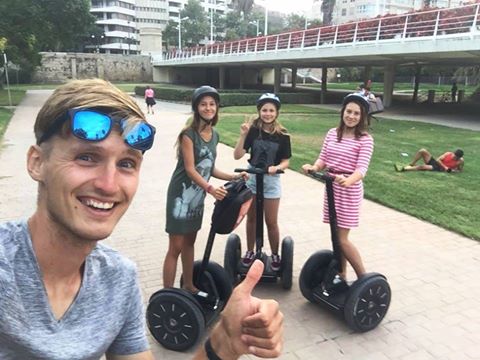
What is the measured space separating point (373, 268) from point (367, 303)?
1303 millimetres

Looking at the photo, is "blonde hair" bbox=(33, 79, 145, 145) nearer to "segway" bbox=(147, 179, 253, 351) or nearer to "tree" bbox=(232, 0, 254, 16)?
"segway" bbox=(147, 179, 253, 351)

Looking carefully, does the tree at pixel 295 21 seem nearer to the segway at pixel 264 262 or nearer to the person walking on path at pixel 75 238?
the segway at pixel 264 262

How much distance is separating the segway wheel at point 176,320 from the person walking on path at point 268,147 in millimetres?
1095

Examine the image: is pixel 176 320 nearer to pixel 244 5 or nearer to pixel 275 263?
pixel 275 263

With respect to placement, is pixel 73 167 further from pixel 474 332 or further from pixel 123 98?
pixel 474 332

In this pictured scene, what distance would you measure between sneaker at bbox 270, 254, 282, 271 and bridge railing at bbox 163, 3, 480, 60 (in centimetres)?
1431

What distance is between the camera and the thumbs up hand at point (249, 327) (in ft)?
4.21

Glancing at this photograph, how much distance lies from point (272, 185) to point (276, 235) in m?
0.52

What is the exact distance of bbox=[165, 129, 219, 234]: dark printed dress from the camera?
3.41m

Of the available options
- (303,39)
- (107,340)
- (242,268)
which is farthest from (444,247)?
(303,39)

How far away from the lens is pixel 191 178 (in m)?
3.40

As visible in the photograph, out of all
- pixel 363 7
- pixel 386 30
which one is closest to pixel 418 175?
pixel 386 30

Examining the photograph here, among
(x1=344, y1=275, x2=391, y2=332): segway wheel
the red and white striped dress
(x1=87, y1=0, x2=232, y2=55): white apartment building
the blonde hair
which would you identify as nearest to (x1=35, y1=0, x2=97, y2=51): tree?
the red and white striped dress

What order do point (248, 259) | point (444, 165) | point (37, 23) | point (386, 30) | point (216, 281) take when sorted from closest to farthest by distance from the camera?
point (216, 281)
point (248, 259)
point (444, 165)
point (386, 30)
point (37, 23)
